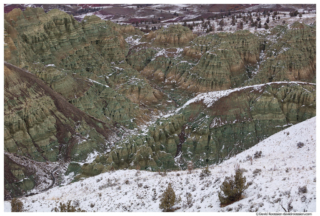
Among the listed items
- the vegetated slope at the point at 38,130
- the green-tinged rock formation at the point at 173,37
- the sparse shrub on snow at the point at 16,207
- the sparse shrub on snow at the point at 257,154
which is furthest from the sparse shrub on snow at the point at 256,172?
the green-tinged rock formation at the point at 173,37

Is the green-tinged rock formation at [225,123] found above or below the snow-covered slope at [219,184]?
below

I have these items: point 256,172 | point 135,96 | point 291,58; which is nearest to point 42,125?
point 135,96

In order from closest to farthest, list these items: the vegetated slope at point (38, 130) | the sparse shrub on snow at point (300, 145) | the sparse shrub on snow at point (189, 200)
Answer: the sparse shrub on snow at point (189, 200), the sparse shrub on snow at point (300, 145), the vegetated slope at point (38, 130)

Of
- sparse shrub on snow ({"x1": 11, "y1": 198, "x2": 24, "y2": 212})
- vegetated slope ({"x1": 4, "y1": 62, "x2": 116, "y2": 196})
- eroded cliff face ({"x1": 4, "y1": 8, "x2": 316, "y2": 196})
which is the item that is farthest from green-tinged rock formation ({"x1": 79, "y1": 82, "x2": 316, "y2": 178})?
sparse shrub on snow ({"x1": 11, "y1": 198, "x2": 24, "y2": 212})

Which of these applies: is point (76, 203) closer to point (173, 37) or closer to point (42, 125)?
point (42, 125)

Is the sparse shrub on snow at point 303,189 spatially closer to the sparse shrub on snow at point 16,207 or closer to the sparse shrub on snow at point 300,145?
the sparse shrub on snow at point 300,145

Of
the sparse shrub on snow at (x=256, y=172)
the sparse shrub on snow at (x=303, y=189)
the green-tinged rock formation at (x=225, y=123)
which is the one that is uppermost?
the sparse shrub on snow at (x=303, y=189)

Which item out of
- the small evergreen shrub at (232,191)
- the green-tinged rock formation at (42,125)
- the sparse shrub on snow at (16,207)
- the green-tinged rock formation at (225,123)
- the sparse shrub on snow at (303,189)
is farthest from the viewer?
the green-tinged rock formation at (225,123)

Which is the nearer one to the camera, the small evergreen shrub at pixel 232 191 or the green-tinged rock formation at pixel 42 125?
the small evergreen shrub at pixel 232 191
